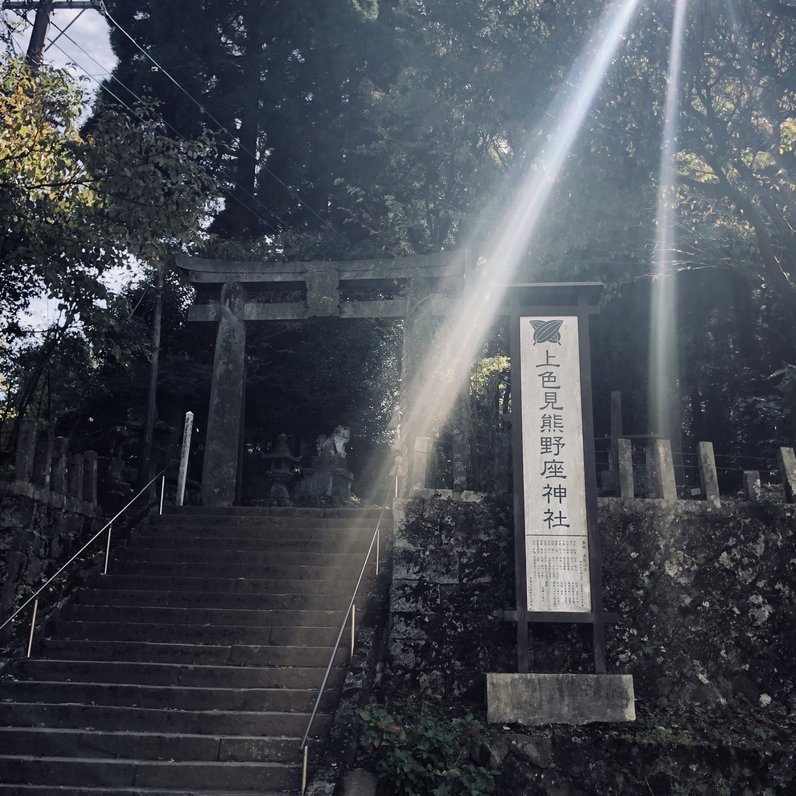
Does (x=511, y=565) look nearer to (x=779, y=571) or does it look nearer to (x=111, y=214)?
(x=779, y=571)

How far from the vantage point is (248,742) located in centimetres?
641

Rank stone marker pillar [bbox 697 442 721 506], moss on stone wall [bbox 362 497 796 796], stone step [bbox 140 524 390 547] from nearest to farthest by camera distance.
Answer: moss on stone wall [bbox 362 497 796 796], stone marker pillar [bbox 697 442 721 506], stone step [bbox 140 524 390 547]

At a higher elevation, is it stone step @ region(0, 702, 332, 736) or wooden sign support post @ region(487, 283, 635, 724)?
wooden sign support post @ region(487, 283, 635, 724)

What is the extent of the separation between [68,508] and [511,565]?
5.94 meters

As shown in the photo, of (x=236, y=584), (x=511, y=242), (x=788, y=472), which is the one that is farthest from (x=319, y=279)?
(x=788, y=472)

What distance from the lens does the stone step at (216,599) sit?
865cm

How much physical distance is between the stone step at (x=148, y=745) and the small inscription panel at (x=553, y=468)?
2.57 meters

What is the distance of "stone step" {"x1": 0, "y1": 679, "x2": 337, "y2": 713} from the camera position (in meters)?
7.05

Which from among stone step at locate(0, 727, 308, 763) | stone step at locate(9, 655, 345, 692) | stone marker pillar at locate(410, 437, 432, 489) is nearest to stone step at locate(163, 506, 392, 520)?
stone marker pillar at locate(410, 437, 432, 489)

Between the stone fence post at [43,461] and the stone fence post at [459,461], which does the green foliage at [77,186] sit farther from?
the stone fence post at [459,461]

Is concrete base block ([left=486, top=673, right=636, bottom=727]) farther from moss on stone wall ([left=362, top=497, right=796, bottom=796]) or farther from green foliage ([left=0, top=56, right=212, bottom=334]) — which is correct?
green foliage ([left=0, top=56, right=212, bottom=334])

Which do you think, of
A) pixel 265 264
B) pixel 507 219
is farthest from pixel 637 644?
pixel 265 264

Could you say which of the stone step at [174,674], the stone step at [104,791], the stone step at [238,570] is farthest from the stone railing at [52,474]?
the stone step at [104,791]

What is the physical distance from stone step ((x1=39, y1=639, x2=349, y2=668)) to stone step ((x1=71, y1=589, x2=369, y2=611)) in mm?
757
